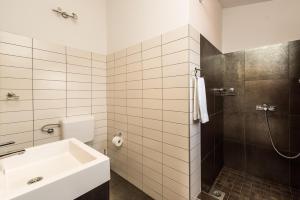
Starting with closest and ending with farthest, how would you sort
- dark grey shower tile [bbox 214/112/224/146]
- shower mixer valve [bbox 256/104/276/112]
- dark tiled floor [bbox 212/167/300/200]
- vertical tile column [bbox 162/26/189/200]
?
vertical tile column [bbox 162/26/189/200] < dark tiled floor [bbox 212/167/300/200] < shower mixer valve [bbox 256/104/276/112] < dark grey shower tile [bbox 214/112/224/146]

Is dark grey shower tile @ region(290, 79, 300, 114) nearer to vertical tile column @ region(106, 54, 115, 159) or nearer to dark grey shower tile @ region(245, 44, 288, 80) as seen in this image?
dark grey shower tile @ region(245, 44, 288, 80)

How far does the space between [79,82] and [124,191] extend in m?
1.45

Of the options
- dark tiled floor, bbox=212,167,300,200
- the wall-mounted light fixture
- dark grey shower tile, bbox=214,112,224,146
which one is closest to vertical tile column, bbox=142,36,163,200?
dark tiled floor, bbox=212,167,300,200

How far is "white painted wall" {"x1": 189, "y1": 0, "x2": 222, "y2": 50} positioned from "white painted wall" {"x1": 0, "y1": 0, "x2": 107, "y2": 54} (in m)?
1.36

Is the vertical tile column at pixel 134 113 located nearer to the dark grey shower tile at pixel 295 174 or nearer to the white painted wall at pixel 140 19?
the white painted wall at pixel 140 19

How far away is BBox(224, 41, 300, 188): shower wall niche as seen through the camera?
1.71 metres

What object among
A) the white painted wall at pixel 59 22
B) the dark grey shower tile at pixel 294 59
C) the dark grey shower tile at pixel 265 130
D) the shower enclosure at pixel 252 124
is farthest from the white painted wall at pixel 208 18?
the white painted wall at pixel 59 22

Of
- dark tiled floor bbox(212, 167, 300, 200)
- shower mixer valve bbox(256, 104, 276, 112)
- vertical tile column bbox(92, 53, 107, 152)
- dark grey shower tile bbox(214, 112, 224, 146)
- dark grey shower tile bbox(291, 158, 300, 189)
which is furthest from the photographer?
vertical tile column bbox(92, 53, 107, 152)

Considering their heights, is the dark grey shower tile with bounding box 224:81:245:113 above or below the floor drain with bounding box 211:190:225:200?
above

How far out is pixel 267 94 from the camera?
184cm

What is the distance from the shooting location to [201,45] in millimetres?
1456

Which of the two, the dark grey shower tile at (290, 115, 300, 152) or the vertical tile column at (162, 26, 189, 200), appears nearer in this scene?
the vertical tile column at (162, 26, 189, 200)

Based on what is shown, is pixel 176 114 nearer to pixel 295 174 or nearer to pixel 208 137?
pixel 208 137

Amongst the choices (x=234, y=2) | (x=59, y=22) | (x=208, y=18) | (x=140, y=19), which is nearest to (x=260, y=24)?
(x=234, y=2)
